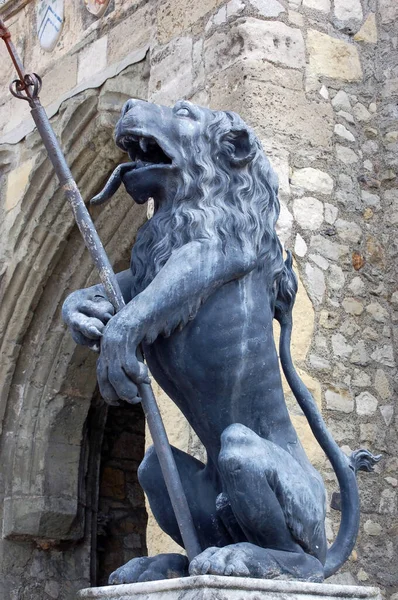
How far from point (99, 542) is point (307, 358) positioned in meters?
2.96

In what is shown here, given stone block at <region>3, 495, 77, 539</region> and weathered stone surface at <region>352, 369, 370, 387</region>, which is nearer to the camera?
weathered stone surface at <region>352, 369, 370, 387</region>

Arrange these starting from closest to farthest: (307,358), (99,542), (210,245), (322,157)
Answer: (210,245), (307,358), (322,157), (99,542)

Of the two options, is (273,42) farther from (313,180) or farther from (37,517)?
(37,517)

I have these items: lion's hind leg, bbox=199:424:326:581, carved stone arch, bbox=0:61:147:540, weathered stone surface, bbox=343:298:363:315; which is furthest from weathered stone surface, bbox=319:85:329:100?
lion's hind leg, bbox=199:424:326:581

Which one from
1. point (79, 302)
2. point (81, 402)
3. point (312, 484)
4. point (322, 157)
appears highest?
point (322, 157)

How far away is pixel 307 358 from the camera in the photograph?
394 centimetres

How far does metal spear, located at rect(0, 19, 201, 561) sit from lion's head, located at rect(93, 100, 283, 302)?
0.34 feet

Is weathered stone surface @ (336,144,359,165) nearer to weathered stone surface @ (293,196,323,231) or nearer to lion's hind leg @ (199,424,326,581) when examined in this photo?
weathered stone surface @ (293,196,323,231)

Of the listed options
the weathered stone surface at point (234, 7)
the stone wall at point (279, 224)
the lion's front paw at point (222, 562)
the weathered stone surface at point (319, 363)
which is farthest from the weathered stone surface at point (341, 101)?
the lion's front paw at point (222, 562)

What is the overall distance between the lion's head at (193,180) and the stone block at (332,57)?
92.5 inches

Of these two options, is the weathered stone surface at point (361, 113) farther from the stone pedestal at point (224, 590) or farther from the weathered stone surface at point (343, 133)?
the stone pedestal at point (224, 590)

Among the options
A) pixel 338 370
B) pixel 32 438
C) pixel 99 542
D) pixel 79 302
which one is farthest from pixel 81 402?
pixel 79 302

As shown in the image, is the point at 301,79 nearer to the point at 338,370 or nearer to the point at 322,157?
the point at 322,157

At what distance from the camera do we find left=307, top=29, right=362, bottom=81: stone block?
174 inches
